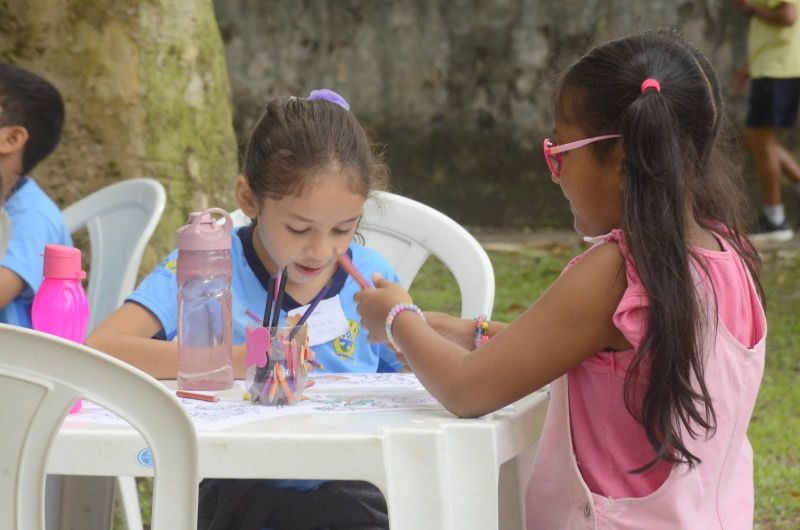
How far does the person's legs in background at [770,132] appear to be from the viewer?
774cm

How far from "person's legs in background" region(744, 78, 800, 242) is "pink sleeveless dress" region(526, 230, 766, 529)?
5.93 meters

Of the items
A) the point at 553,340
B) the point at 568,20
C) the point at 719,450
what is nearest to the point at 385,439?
the point at 553,340

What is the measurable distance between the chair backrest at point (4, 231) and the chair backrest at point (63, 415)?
1.50 m

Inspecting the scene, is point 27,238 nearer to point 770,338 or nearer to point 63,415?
point 63,415

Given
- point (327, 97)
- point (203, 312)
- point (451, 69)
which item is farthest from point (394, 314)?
point (451, 69)

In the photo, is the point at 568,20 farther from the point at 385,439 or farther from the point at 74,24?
the point at 385,439

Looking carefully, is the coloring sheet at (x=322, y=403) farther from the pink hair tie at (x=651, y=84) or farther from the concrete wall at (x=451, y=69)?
the concrete wall at (x=451, y=69)

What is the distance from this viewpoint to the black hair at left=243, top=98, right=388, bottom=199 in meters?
2.48

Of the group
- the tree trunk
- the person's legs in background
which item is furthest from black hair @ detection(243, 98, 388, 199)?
the person's legs in background

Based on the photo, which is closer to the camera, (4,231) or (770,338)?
(4,231)

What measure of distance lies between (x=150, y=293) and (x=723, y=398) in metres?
1.05

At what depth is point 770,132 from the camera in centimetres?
784

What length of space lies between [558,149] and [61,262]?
774 millimetres

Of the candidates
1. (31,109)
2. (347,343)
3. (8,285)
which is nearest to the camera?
(347,343)
